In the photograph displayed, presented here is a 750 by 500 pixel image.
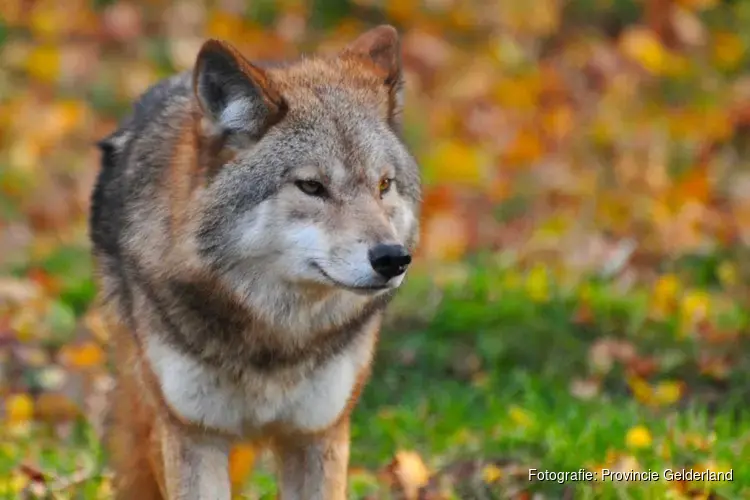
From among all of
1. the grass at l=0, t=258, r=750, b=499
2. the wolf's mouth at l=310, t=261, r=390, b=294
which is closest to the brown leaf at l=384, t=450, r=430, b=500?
the grass at l=0, t=258, r=750, b=499

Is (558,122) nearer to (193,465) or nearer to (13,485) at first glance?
(13,485)

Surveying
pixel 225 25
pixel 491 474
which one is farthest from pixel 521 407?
pixel 225 25

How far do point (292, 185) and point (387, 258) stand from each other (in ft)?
1.65

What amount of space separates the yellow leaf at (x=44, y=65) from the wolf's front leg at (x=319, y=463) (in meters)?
8.04

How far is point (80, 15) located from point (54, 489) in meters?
8.38

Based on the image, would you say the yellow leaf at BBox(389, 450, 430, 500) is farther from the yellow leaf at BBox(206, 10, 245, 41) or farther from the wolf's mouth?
the yellow leaf at BBox(206, 10, 245, 41)

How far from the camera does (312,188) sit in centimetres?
479

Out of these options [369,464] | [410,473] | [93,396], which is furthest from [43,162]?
[410,473]

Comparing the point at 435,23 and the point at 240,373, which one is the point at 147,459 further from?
the point at 435,23

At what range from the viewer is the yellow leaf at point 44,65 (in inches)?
489

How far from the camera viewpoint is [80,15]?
1336 centimetres

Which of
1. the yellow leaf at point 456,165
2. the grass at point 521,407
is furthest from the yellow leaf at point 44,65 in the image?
the grass at point 521,407

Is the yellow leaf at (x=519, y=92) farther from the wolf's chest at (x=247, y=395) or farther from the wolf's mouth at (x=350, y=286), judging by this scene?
the wolf's mouth at (x=350, y=286)

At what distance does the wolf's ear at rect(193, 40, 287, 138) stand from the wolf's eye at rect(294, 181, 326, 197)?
10.7 inches
